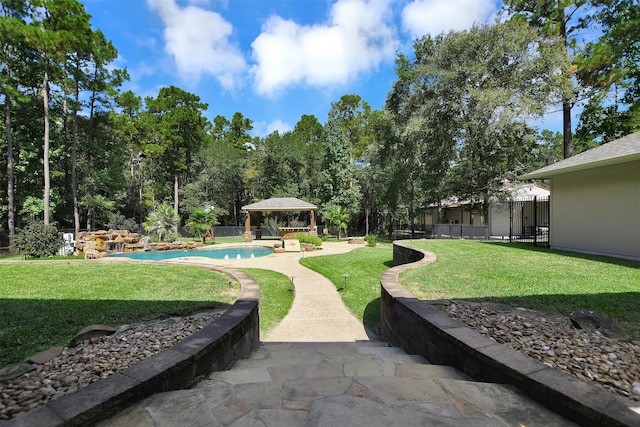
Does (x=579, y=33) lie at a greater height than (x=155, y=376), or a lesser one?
greater

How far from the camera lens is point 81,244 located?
15.3 metres

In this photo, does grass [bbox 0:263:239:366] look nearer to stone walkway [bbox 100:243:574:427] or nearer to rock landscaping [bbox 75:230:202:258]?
stone walkway [bbox 100:243:574:427]

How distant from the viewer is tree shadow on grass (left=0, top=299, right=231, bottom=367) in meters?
3.05

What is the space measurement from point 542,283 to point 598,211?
17.1 ft

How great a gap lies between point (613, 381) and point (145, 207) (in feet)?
114

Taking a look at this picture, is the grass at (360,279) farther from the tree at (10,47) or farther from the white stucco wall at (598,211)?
the tree at (10,47)

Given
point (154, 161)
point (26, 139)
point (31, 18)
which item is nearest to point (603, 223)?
point (31, 18)

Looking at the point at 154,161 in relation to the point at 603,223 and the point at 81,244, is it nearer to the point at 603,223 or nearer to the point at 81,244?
the point at 81,244

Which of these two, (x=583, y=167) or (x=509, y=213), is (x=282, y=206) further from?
(x=583, y=167)

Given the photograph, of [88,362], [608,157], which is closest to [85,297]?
[88,362]

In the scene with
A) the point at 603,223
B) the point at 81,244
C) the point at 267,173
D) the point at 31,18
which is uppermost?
the point at 31,18

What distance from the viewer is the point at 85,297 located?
16.6 ft

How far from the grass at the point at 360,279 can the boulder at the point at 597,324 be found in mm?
2606

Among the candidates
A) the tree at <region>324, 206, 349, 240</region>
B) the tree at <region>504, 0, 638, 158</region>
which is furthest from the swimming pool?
the tree at <region>504, 0, 638, 158</region>
